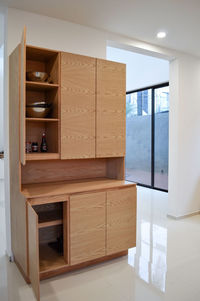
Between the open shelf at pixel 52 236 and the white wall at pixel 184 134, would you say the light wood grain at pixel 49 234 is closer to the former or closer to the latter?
the open shelf at pixel 52 236

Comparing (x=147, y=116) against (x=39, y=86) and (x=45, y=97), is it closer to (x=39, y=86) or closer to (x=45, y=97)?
(x=45, y=97)

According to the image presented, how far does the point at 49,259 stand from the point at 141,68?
5.09m

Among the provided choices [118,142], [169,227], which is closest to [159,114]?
[169,227]

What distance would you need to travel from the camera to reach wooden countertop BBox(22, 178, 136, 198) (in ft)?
7.65

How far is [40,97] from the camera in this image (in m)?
2.82

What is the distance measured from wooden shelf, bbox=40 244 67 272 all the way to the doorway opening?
4.10 metres

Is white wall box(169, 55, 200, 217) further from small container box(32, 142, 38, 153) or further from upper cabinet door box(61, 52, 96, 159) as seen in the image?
small container box(32, 142, 38, 153)

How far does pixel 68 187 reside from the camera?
258 centimetres

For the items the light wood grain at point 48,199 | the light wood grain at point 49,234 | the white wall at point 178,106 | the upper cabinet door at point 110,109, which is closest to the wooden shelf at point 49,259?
the light wood grain at point 49,234

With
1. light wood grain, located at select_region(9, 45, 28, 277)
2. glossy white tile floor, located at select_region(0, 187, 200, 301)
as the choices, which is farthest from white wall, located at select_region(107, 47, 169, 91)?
glossy white tile floor, located at select_region(0, 187, 200, 301)

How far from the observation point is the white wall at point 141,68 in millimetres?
5723

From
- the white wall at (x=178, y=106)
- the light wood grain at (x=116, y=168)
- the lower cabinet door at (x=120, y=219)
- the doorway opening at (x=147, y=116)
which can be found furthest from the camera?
the doorway opening at (x=147, y=116)

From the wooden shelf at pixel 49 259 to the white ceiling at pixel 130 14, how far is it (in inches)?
103

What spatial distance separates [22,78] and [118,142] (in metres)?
1.29
